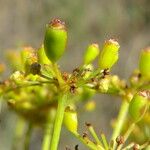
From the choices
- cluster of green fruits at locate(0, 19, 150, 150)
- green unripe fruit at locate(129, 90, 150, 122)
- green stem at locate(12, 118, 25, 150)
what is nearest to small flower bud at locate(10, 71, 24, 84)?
cluster of green fruits at locate(0, 19, 150, 150)

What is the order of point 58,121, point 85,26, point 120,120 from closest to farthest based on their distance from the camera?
point 58,121 → point 120,120 → point 85,26

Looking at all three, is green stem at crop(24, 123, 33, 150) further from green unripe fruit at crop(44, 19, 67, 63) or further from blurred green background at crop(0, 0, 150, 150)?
blurred green background at crop(0, 0, 150, 150)

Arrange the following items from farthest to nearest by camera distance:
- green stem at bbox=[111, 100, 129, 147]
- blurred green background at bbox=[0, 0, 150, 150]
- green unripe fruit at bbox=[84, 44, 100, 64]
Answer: blurred green background at bbox=[0, 0, 150, 150] < green stem at bbox=[111, 100, 129, 147] < green unripe fruit at bbox=[84, 44, 100, 64]

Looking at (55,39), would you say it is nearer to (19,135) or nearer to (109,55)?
(109,55)

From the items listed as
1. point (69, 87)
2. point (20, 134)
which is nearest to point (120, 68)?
point (20, 134)

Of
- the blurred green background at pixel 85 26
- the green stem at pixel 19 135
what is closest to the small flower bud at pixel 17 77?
the green stem at pixel 19 135

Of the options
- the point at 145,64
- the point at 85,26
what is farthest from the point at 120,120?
the point at 85,26

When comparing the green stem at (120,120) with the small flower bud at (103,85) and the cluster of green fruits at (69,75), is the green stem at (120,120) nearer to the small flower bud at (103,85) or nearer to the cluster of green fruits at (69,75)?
the cluster of green fruits at (69,75)
